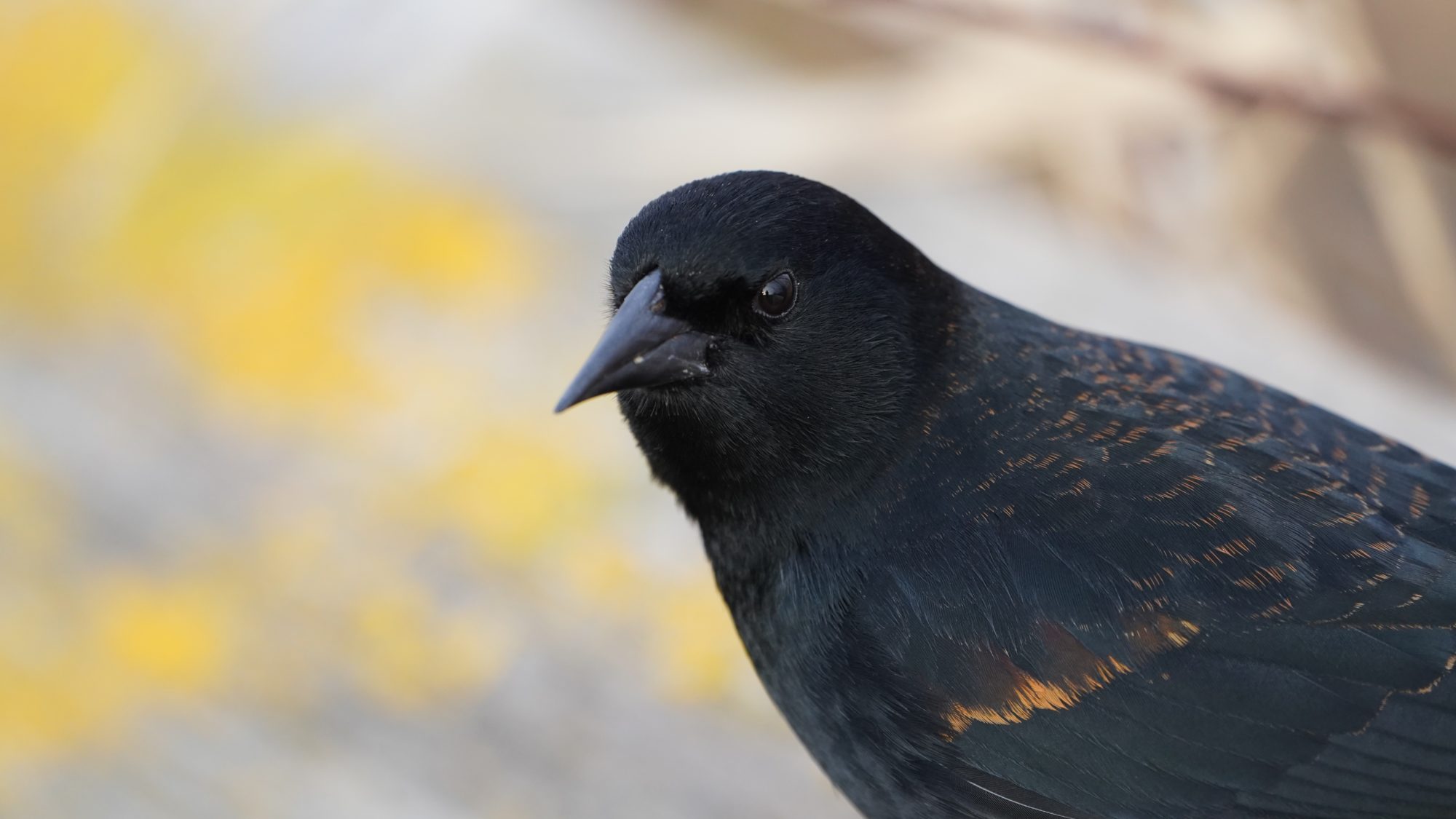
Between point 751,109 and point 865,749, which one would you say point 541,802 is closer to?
point 865,749

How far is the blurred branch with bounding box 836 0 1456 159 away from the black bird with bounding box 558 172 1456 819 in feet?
5.41

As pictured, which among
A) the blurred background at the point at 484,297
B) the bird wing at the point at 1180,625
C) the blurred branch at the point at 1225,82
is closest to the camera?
the bird wing at the point at 1180,625

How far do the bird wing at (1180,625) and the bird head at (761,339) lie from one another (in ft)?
0.67

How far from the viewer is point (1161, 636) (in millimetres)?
2471

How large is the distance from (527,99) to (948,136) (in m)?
1.35

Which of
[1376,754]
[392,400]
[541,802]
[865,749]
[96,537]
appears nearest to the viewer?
[1376,754]

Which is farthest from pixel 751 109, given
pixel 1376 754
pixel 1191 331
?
pixel 1376 754

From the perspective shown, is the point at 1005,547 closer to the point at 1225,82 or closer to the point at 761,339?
the point at 761,339

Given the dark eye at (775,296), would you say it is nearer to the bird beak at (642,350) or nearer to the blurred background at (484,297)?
the bird beak at (642,350)

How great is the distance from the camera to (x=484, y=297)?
3.94 m

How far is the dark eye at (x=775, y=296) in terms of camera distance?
254cm

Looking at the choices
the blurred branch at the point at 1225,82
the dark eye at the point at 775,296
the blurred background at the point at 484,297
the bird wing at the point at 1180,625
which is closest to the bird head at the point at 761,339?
the dark eye at the point at 775,296

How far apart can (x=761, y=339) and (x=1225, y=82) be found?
241 centimetres

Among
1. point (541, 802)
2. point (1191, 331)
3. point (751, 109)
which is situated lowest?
point (541, 802)
